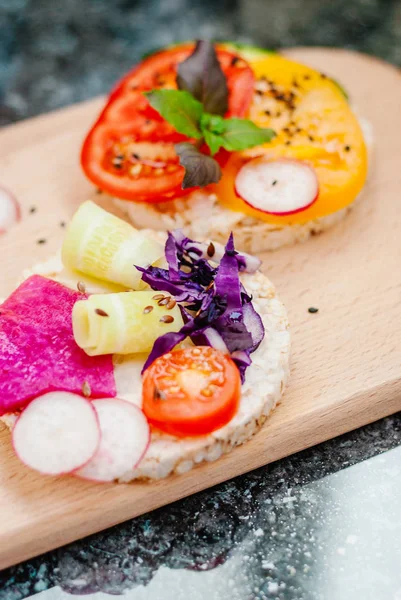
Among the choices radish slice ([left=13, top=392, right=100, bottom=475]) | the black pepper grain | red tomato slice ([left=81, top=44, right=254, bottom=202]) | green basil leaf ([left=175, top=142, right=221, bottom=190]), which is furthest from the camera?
red tomato slice ([left=81, top=44, right=254, bottom=202])

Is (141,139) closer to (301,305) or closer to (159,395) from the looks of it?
(301,305)

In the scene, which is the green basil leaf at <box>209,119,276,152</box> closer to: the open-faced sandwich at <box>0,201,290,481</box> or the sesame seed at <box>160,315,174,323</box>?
the open-faced sandwich at <box>0,201,290,481</box>

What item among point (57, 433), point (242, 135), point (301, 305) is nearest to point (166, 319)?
point (57, 433)

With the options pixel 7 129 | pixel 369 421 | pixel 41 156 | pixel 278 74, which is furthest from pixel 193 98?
pixel 369 421

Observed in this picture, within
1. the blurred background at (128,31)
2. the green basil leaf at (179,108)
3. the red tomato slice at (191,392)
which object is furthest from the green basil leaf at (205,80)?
the red tomato slice at (191,392)

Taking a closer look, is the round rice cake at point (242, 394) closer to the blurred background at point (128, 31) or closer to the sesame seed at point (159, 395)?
the sesame seed at point (159, 395)

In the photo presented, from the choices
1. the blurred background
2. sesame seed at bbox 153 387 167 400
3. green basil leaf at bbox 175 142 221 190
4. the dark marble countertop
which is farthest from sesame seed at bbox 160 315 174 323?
the blurred background

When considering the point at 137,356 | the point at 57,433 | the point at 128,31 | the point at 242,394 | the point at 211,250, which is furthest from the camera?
the point at 128,31
